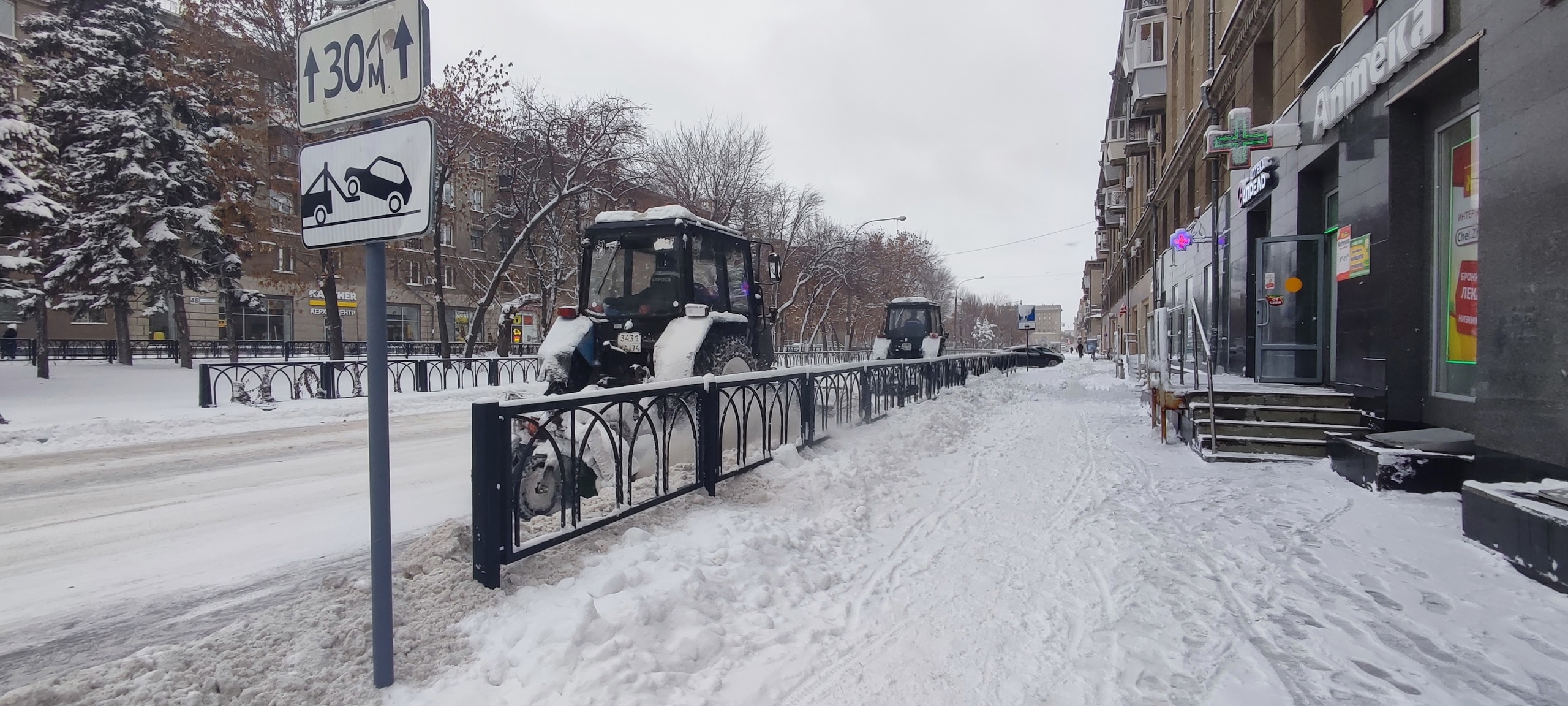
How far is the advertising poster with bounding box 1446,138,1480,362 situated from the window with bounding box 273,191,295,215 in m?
26.2

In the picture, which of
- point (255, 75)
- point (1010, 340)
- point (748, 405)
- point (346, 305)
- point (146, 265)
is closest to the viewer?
point (748, 405)

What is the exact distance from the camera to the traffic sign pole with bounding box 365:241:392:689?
2.71 m

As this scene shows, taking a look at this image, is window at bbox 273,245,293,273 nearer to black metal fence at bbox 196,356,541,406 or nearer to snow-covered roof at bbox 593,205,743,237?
black metal fence at bbox 196,356,541,406

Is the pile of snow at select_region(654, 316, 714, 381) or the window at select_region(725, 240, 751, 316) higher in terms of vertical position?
the window at select_region(725, 240, 751, 316)

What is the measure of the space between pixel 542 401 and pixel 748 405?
2.75 metres

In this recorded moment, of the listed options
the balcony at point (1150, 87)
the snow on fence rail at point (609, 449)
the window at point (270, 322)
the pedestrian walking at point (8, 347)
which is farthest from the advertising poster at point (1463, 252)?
the window at point (270, 322)

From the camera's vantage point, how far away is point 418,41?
2.64 m

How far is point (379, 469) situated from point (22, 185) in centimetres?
2152

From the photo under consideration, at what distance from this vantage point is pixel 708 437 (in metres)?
5.60

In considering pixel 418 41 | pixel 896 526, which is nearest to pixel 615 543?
pixel 896 526

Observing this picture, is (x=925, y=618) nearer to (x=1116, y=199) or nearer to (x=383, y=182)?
(x=383, y=182)

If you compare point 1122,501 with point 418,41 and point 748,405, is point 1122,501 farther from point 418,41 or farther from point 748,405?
point 418,41

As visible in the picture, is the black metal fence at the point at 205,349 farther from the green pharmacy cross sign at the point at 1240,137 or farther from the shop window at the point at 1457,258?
the shop window at the point at 1457,258

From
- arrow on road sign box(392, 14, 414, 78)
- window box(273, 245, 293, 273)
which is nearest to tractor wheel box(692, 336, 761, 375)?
arrow on road sign box(392, 14, 414, 78)
